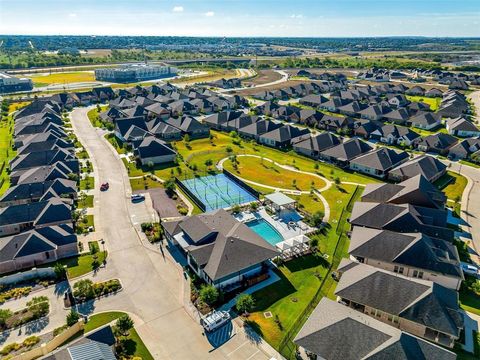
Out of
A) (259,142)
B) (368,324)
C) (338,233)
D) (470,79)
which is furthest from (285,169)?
(470,79)

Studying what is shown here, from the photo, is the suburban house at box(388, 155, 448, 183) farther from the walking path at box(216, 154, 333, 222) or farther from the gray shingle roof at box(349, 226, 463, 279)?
the gray shingle roof at box(349, 226, 463, 279)

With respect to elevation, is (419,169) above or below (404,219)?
above

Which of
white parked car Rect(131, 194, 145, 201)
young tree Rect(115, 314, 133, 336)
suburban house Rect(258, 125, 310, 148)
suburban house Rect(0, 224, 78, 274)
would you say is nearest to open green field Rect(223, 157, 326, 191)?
suburban house Rect(258, 125, 310, 148)

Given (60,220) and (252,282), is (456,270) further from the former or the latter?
(60,220)

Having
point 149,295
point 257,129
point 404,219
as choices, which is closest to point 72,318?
point 149,295

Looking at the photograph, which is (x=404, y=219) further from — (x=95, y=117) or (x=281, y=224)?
(x=95, y=117)

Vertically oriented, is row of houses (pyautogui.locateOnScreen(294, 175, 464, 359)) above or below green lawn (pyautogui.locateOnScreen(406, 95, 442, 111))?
below

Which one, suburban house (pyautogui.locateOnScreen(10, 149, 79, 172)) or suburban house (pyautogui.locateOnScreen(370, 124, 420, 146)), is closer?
suburban house (pyautogui.locateOnScreen(10, 149, 79, 172))
